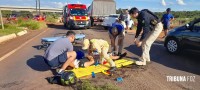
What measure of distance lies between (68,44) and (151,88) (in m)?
2.44

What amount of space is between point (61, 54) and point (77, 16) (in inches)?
780

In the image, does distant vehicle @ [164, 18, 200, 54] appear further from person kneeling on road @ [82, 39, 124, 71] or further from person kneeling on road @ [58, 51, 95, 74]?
person kneeling on road @ [58, 51, 95, 74]

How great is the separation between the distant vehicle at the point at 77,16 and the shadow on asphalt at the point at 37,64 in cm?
1622

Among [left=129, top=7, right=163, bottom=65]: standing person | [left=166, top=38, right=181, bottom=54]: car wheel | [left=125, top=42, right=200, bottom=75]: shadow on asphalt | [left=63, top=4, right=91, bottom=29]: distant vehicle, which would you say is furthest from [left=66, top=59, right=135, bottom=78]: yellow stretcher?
[left=63, top=4, right=91, bottom=29]: distant vehicle

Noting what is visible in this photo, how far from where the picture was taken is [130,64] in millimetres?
8000

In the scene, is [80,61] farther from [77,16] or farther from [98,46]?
[77,16]

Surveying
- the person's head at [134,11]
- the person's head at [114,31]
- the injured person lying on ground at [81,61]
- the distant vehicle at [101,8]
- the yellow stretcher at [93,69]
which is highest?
the distant vehicle at [101,8]

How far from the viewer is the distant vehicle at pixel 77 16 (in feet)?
85.4

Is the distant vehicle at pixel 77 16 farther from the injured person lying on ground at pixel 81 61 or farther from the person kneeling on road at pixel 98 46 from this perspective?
the person kneeling on road at pixel 98 46

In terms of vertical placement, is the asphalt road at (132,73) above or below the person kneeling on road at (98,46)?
below

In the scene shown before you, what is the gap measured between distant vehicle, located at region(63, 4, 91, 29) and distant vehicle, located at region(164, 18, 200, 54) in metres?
16.6

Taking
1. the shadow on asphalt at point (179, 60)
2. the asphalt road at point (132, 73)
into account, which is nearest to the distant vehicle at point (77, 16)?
the shadow on asphalt at point (179, 60)

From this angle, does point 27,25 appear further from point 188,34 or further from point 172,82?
point 172,82

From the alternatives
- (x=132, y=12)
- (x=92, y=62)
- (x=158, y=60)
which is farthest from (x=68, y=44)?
(x=158, y=60)
